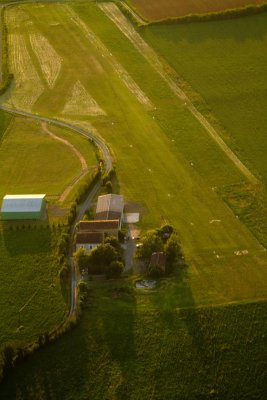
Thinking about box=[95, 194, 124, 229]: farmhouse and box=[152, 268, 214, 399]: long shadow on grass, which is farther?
box=[95, 194, 124, 229]: farmhouse

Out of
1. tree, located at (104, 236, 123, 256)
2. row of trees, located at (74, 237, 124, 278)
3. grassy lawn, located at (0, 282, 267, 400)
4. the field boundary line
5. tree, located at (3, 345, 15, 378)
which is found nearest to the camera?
grassy lawn, located at (0, 282, 267, 400)

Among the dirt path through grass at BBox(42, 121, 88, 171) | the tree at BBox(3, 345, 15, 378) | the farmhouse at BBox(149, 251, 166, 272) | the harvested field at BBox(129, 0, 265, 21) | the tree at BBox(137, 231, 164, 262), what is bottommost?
the tree at BBox(3, 345, 15, 378)

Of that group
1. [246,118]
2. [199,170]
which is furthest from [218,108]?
[199,170]

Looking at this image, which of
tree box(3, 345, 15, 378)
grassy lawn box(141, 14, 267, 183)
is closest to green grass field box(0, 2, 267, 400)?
tree box(3, 345, 15, 378)

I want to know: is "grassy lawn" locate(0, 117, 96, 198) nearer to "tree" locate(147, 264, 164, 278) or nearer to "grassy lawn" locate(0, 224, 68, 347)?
"grassy lawn" locate(0, 224, 68, 347)

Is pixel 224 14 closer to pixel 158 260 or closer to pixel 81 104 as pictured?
pixel 81 104

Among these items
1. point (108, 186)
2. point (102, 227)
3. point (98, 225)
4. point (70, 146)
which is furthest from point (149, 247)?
point (70, 146)

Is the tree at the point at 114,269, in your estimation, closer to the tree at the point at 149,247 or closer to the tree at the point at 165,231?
the tree at the point at 149,247

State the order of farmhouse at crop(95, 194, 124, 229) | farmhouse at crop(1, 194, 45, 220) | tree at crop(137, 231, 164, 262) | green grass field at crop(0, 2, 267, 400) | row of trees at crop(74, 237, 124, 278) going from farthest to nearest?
farmhouse at crop(1, 194, 45, 220), farmhouse at crop(95, 194, 124, 229), tree at crop(137, 231, 164, 262), row of trees at crop(74, 237, 124, 278), green grass field at crop(0, 2, 267, 400)
